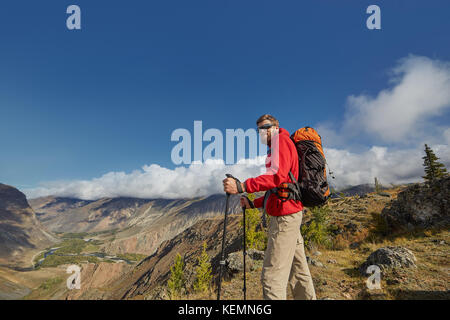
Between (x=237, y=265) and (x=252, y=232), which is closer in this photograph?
(x=237, y=265)

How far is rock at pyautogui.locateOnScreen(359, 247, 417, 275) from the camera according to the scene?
6.89 metres

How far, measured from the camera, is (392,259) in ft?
23.1

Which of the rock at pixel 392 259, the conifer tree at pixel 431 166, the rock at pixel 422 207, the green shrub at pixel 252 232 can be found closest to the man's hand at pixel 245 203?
the rock at pixel 392 259

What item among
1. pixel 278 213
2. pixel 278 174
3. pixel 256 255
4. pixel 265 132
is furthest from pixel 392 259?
pixel 265 132

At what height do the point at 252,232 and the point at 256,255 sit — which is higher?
the point at 252,232

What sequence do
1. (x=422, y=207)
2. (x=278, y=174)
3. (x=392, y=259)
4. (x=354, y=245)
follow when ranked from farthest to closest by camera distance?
(x=354, y=245) < (x=422, y=207) < (x=392, y=259) < (x=278, y=174)

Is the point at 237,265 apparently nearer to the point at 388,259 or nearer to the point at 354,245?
the point at 388,259

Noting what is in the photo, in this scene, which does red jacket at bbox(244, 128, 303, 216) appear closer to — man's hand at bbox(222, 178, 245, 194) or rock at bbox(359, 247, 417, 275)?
man's hand at bbox(222, 178, 245, 194)

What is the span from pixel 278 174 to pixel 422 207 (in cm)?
1518

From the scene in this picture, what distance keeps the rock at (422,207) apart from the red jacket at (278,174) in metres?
13.7


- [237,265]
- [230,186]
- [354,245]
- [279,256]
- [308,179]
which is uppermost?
[308,179]
